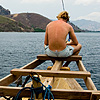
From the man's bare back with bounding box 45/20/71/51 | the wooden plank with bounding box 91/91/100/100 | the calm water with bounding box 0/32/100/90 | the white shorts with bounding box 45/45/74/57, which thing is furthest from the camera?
the calm water with bounding box 0/32/100/90

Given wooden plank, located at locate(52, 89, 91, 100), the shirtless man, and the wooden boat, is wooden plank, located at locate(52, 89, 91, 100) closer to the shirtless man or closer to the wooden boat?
the wooden boat

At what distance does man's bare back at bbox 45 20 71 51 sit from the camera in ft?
19.1

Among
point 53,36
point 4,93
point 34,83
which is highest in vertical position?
point 53,36

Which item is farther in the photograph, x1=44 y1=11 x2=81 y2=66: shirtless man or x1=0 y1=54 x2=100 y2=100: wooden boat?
x1=44 y1=11 x2=81 y2=66: shirtless man

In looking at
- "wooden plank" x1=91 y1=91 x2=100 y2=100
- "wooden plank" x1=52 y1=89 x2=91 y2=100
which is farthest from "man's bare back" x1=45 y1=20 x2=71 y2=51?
"wooden plank" x1=91 y1=91 x2=100 y2=100

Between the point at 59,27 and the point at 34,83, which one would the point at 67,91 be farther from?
the point at 59,27

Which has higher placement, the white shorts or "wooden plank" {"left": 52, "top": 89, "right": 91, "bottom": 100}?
the white shorts

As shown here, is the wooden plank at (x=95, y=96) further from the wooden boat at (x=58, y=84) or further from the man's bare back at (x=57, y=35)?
the man's bare back at (x=57, y=35)

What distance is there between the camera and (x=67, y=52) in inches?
240

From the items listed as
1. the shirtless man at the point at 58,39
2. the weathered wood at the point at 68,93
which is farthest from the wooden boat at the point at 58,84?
the shirtless man at the point at 58,39

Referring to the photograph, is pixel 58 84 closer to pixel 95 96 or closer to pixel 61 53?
pixel 61 53

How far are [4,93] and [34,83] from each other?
786mm

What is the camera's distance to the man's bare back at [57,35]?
581 cm

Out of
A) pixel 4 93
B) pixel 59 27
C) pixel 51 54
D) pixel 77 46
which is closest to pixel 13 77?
pixel 4 93
